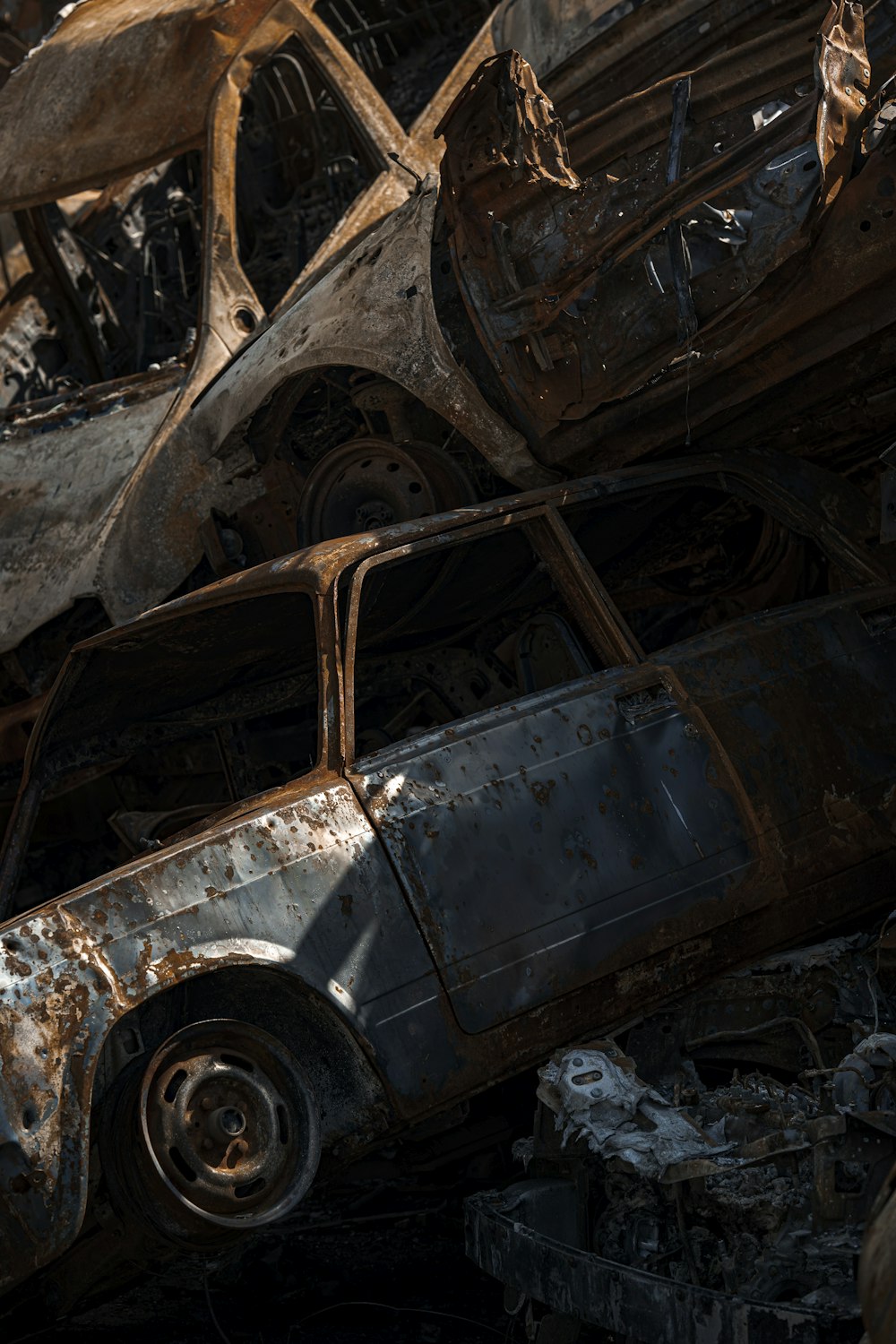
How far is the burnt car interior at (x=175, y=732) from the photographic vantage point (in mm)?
4840

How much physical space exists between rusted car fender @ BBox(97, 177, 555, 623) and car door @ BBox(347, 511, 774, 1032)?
0.87m

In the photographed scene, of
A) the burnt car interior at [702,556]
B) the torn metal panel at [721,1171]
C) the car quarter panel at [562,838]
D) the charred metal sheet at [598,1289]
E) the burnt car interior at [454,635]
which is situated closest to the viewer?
the charred metal sheet at [598,1289]

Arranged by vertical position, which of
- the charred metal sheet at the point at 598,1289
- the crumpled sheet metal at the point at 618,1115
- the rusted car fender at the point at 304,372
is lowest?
the charred metal sheet at the point at 598,1289

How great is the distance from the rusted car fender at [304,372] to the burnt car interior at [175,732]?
805mm

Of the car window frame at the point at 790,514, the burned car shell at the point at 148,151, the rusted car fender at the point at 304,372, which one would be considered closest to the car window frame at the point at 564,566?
the car window frame at the point at 790,514

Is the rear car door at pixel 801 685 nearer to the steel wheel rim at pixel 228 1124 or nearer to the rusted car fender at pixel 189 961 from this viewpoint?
the rusted car fender at pixel 189 961

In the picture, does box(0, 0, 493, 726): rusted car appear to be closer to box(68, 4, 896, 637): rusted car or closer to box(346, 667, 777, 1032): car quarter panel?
box(68, 4, 896, 637): rusted car

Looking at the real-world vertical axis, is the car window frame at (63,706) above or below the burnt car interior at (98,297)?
below

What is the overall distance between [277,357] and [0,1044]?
137 inches

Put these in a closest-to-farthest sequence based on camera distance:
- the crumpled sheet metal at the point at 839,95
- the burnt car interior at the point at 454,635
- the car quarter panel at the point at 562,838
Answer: the car quarter panel at the point at 562,838 → the crumpled sheet metal at the point at 839,95 → the burnt car interior at the point at 454,635

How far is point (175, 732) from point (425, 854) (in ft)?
6.32

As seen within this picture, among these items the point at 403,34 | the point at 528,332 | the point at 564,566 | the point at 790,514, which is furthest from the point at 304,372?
the point at 403,34

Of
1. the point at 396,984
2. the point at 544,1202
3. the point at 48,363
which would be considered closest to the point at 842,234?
the point at 396,984

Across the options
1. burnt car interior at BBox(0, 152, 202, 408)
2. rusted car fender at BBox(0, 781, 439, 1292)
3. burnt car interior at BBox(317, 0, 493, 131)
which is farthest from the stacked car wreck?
burnt car interior at BBox(317, 0, 493, 131)
